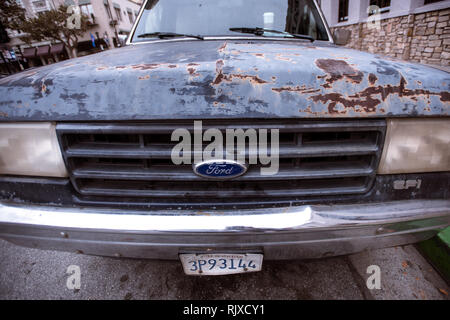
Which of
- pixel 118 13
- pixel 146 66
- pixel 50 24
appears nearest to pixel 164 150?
pixel 146 66

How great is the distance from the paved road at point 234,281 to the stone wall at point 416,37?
22.2 feet

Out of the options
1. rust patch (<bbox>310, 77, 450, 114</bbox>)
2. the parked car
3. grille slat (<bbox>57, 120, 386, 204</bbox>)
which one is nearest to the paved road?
the parked car

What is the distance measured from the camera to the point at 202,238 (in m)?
1.03

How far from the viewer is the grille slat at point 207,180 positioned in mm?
1009

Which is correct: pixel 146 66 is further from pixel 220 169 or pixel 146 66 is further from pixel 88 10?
pixel 88 10

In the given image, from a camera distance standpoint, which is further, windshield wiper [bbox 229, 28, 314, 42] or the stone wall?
Result: the stone wall

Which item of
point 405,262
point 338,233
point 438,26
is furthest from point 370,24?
point 338,233

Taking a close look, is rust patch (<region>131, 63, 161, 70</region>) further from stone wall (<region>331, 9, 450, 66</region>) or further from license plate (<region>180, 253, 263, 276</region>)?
stone wall (<region>331, 9, 450, 66</region>)

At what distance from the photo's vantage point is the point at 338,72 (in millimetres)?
947

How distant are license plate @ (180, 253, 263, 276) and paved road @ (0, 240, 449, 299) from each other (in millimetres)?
370

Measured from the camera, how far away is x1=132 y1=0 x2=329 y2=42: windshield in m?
1.86
